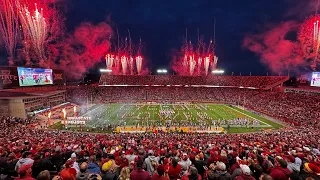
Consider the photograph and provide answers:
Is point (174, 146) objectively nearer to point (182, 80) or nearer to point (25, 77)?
point (25, 77)

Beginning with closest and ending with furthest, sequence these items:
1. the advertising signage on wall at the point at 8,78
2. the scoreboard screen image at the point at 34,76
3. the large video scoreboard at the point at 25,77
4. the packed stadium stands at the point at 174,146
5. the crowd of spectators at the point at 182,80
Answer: the packed stadium stands at the point at 174,146, the advertising signage on wall at the point at 8,78, the large video scoreboard at the point at 25,77, the scoreboard screen image at the point at 34,76, the crowd of spectators at the point at 182,80

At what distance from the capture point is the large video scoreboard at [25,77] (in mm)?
41784

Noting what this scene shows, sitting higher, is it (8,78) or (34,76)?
(34,76)

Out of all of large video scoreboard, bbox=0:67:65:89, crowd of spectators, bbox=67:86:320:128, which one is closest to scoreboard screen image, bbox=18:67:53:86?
large video scoreboard, bbox=0:67:65:89

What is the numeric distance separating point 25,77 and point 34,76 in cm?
337

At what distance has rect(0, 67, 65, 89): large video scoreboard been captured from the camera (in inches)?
1645

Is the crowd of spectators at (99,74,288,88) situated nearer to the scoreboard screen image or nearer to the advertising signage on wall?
the scoreboard screen image

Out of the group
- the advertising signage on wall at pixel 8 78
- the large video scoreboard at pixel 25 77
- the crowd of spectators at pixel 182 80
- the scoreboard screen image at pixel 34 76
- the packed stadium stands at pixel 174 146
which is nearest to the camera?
the packed stadium stands at pixel 174 146

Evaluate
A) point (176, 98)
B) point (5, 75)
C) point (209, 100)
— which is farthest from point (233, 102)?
point (5, 75)

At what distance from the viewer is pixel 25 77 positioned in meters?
Answer: 46.3

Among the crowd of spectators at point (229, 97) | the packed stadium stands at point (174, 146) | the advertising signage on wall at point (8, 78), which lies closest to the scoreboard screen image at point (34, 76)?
the advertising signage on wall at point (8, 78)

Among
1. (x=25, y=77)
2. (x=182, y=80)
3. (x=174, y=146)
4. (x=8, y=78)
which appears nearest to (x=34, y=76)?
(x=25, y=77)

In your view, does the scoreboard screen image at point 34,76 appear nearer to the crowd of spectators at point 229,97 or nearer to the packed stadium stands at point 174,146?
the packed stadium stands at point 174,146

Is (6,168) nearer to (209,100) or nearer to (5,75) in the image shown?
(5,75)
